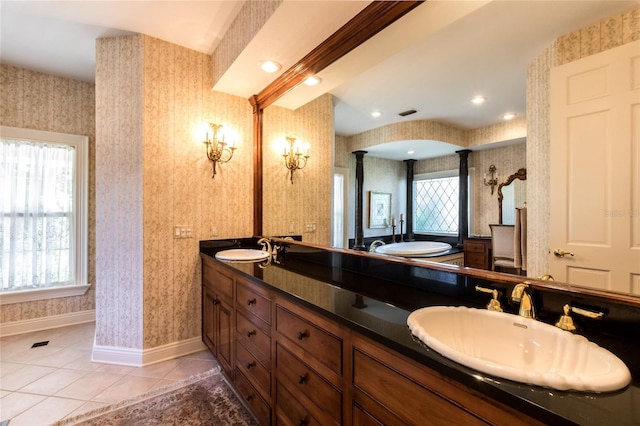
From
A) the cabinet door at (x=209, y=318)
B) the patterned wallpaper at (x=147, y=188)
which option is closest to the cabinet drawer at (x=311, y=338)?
the cabinet door at (x=209, y=318)

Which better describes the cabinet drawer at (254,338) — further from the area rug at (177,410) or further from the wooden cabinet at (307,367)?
the area rug at (177,410)

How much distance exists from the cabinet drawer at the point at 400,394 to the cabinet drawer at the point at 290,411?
376 mm

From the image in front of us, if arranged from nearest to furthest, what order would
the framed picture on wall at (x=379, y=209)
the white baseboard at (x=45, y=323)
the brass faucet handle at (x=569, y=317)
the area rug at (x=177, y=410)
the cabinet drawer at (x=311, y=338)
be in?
the brass faucet handle at (x=569, y=317) → the cabinet drawer at (x=311, y=338) → the framed picture on wall at (x=379, y=209) → the area rug at (x=177, y=410) → the white baseboard at (x=45, y=323)

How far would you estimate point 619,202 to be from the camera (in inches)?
31.7

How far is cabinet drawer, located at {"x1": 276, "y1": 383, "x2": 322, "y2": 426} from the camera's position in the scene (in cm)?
119

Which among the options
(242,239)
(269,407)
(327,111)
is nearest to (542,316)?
(269,407)

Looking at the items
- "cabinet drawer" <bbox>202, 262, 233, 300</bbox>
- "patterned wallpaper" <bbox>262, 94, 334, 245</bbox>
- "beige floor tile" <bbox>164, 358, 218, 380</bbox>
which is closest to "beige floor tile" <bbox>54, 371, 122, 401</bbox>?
"beige floor tile" <bbox>164, 358, 218, 380</bbox>

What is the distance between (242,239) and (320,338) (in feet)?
6.03

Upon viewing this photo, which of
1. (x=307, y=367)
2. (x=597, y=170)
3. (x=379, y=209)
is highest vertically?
(x=597, y=170)

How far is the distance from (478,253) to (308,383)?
86 centimetres

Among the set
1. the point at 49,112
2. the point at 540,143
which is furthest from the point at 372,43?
the point at 49,112

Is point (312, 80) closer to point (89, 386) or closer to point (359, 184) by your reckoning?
point (359, 184)

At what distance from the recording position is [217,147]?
263 centimetres

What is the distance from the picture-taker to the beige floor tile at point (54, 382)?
6.60 ft
